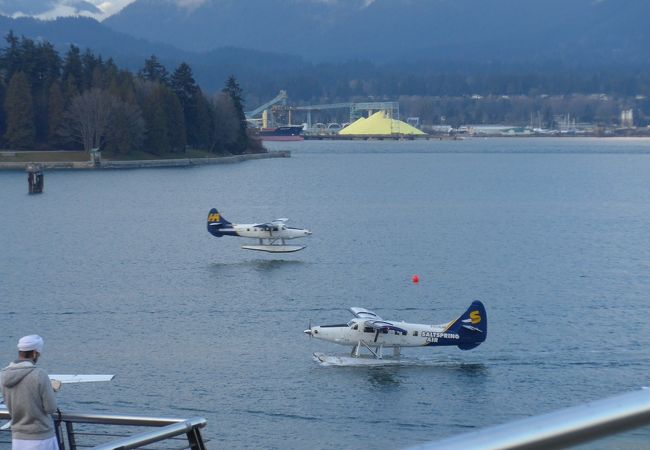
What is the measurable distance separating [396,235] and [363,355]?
77.3ft

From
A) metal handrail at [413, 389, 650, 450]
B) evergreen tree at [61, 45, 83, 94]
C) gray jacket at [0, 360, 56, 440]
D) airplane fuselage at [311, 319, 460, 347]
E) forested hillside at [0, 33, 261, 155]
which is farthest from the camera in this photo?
evergreen tree at [61, 45, 83, 94]

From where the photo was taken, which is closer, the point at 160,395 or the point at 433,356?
the point at 160,395

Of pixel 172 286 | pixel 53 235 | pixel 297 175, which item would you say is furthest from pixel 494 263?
pixel 297 175

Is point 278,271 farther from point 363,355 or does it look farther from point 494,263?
point 363,355

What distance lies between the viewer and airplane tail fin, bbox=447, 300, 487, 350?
2114cm

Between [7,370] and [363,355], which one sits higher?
[7,370]

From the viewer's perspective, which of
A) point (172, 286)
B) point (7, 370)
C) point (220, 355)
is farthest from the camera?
point (172, 286)

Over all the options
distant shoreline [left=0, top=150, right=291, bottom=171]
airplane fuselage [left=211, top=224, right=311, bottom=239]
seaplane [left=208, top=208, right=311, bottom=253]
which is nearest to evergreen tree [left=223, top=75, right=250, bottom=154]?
distant shoreline [left=0, top=150, right=291, bottom=171]

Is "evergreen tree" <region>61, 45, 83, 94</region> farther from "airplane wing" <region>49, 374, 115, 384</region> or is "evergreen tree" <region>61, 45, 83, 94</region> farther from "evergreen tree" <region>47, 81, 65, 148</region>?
"airplane wing" <region>49, 374, 115, 384</region>

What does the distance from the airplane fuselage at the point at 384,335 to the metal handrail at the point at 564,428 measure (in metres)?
19.3

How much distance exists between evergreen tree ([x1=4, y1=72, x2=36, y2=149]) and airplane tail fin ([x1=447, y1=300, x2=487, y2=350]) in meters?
63.4

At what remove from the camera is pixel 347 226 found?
48500mm

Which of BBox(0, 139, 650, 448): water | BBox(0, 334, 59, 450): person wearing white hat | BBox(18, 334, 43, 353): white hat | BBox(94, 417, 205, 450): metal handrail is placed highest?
BBox(18, 334, 43, 353): white hat

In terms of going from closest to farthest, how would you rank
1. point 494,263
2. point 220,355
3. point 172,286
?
point 220,355, point 172,286, point 494,263
